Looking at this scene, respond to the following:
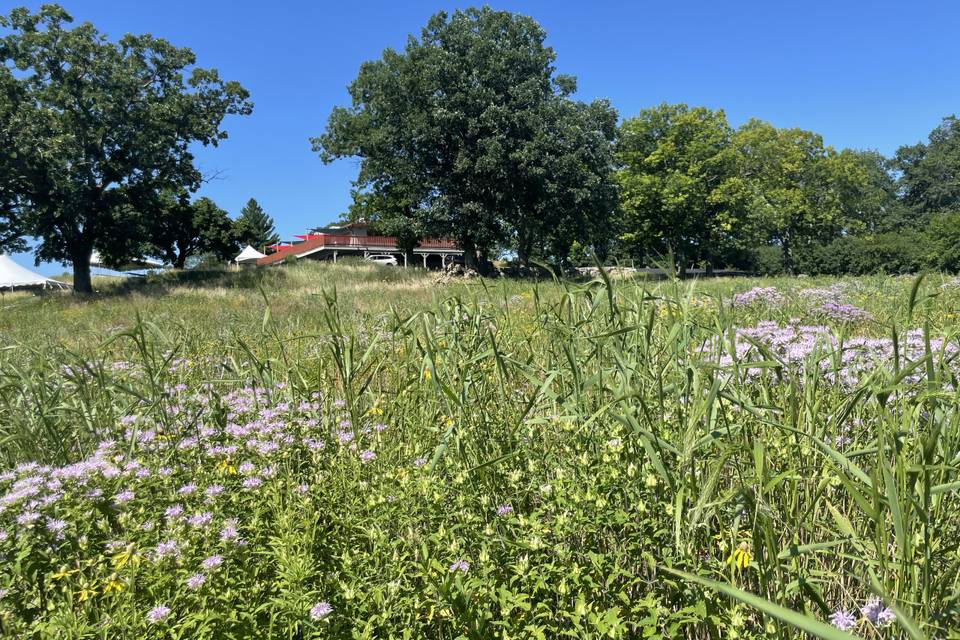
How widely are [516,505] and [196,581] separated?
0.99 metres

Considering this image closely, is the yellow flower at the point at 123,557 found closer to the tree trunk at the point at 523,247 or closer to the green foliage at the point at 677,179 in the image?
the tree trunk at the point at 523,247

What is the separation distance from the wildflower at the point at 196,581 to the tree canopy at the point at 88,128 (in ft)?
66.2

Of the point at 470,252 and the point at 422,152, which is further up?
the point at 422,152

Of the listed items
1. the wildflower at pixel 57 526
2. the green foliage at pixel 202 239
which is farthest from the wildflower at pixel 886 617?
the green foliage at pixel 202 239

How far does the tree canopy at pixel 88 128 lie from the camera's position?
16.9 m

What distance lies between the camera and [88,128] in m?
17.9

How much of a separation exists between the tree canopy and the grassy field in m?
19.5

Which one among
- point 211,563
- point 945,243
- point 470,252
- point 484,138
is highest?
point 484,138

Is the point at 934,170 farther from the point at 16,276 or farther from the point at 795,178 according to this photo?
the point at 16,276

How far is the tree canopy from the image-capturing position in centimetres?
1691

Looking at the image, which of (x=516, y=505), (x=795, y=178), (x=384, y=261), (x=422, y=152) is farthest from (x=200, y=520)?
(x=795, y=178)

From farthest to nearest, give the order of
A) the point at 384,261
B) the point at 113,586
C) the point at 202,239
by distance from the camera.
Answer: the point at 202,239 → the point at 384,261 → the point at 113,586

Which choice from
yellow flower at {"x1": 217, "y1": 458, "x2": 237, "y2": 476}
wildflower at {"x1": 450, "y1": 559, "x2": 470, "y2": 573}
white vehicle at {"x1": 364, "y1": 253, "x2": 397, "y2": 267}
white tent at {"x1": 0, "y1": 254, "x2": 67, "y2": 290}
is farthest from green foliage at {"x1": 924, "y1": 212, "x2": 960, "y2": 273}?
white tent at {"x1": 0, "y1": 254, "x2": 67, "y2": 290}

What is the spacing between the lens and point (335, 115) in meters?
26.8
